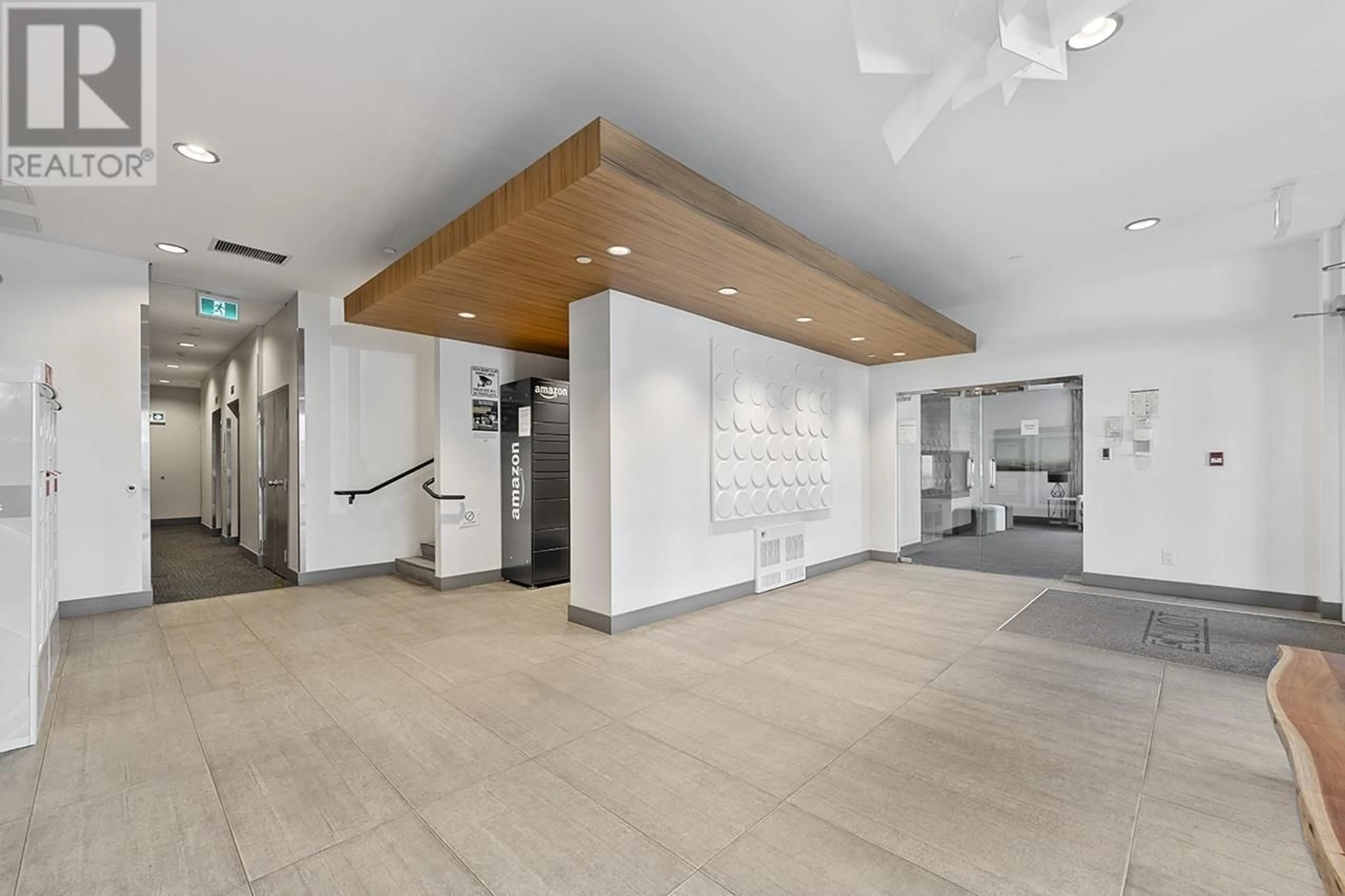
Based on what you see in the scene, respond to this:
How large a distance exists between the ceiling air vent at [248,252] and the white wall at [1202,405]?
755cm

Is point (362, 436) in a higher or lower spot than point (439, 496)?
higher

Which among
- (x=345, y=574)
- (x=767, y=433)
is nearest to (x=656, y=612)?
(x=767, y=433)

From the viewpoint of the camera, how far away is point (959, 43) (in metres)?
2.16

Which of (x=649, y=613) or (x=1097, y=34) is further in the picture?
(x=649, y=613)

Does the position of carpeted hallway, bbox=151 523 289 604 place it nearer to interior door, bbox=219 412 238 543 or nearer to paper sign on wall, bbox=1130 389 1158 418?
interior door, bbox=219 412 238 543

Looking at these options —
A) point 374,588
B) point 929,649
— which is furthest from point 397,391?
point 929,649

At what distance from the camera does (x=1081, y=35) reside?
2.45 meters

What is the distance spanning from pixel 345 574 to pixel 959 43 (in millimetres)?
6838

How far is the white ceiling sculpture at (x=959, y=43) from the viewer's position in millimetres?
1870

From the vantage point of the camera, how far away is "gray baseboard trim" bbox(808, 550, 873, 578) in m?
6.48

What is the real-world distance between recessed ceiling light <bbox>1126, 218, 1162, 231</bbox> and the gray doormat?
3160 mm

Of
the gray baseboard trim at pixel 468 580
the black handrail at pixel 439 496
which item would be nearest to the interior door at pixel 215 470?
the black handrail at pixel 439 496

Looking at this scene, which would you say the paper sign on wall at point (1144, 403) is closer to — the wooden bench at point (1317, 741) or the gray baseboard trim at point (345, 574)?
the wooden bench at point (1317, 741)

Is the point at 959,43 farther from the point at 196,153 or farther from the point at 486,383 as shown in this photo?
the point at 486,383
